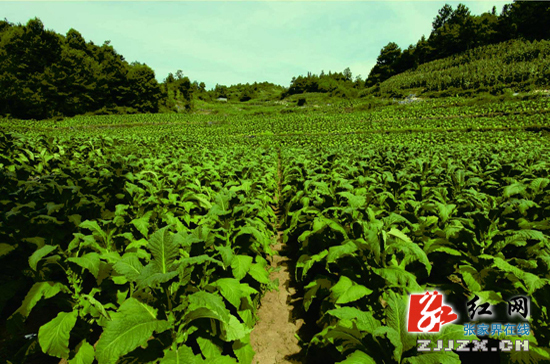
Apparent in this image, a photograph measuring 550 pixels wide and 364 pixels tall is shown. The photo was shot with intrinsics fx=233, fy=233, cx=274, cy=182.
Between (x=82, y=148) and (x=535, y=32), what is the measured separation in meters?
122

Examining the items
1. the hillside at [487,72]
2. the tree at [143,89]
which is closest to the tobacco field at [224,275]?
the hillside at [487,72]

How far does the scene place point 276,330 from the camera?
11.4ft

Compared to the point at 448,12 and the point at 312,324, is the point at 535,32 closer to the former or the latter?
the point at 448,12

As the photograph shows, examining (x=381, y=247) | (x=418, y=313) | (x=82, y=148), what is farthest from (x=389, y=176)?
(x=82, y=148)

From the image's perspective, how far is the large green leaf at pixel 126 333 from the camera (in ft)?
5.55

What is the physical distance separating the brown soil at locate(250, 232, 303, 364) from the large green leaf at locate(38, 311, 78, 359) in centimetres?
203

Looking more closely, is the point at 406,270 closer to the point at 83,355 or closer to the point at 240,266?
the point at 240,266

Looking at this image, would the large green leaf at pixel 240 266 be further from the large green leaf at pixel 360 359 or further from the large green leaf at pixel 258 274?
the large green leaf at pixel 360 359

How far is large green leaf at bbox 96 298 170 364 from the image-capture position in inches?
66.6

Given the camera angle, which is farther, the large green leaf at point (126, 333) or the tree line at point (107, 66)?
the tree line at point (107, 66)


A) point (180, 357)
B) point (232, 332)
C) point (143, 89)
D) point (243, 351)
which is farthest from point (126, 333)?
point (143, 89)

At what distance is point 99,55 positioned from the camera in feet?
278

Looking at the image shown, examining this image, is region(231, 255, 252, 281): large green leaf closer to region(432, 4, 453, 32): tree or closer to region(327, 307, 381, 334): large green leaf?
region(327, 307, 381, 334): large green leaf

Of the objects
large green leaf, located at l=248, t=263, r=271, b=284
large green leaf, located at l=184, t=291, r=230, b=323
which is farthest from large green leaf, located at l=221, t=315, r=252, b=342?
large green leaf, located at l=248, t=263, r=271, b=284
